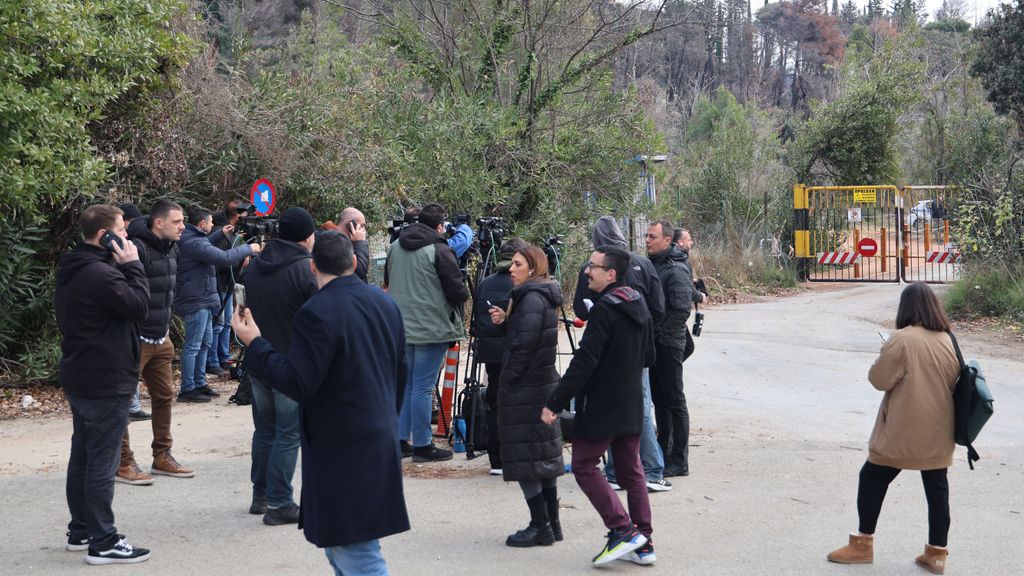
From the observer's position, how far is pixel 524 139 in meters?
16.0

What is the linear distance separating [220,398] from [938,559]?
281 inches

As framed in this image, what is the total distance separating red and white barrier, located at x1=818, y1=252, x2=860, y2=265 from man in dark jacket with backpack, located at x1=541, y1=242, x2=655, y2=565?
18.0 meters

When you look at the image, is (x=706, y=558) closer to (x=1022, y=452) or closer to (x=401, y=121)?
(x=1022, y=452)

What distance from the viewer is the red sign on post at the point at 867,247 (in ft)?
72.6

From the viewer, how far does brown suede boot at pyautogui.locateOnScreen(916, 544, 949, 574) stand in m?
5.37

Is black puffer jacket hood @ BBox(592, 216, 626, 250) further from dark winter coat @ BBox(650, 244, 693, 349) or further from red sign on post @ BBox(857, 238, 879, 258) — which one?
red sign on post @ BBox(857, 238, 879, 258)

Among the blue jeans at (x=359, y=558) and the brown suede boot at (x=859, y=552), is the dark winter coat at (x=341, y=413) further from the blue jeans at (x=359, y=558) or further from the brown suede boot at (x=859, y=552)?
the brown suede boot at (x=859, y=552)

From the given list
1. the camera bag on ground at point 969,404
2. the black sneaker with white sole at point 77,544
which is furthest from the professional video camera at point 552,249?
the black sneaker with white sole at point 77,544

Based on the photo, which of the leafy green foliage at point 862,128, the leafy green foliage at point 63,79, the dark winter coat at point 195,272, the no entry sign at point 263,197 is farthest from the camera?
the leafy green foliage at point 862,128

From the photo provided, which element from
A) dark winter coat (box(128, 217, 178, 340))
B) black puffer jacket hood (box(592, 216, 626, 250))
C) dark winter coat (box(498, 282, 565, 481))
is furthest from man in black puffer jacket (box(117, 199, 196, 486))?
black puffer jacket hood (box(592, 216, 626, 250))

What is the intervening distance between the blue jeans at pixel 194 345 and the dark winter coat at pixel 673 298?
4878mm

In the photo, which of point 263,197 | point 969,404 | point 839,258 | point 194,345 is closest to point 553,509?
point 969,404

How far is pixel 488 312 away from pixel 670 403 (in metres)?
1.50

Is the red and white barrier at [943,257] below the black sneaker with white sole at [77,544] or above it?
above
